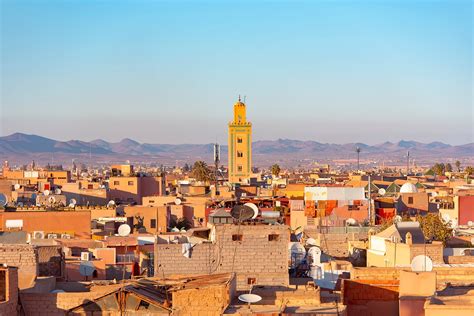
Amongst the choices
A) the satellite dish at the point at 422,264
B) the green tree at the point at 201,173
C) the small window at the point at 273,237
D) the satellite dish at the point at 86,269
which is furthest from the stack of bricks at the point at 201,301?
the green tree at the point at 201,173

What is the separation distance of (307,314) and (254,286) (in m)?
3.08

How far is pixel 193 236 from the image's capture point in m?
19.5

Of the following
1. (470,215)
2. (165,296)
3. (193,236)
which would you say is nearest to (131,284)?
(165,296)

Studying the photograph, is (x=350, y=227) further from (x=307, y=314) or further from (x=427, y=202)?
(x=307, y=314)

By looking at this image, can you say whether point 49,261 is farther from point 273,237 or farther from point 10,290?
point 10,290

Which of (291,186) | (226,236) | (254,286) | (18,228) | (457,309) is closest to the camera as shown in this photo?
(457,309)

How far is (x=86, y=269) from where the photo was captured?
60.2 feet

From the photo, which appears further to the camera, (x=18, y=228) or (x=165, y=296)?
(x=18, y=228)

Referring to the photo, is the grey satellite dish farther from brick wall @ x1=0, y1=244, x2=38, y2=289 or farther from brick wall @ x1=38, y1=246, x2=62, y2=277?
brick wall @ x1=0, y1=244, x2=38, y2=289

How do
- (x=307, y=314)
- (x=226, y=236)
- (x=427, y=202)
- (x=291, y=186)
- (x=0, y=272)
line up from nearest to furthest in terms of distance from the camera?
(x=307, y=314)
(x=0, y=272)
(x=226, y=236)
(x=427, y=202)
(x=291, y=186)

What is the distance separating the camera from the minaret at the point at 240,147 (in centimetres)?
7781

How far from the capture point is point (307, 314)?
467 inches

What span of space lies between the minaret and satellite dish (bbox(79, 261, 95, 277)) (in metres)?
56.7

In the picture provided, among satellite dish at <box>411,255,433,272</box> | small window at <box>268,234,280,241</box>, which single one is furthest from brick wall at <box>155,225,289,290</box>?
satellite dish at <box>411,255,433,272</box>
